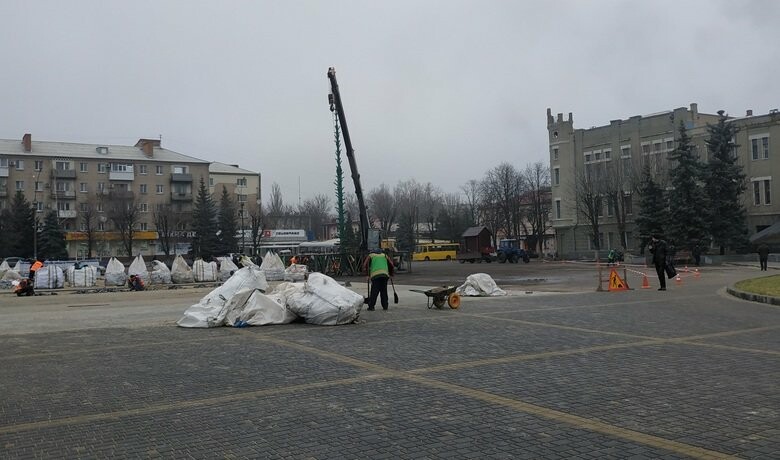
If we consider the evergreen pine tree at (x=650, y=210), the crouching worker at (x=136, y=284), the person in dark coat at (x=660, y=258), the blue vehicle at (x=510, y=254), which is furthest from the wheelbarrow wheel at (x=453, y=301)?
the blue vehicle at (x=510, y=254)

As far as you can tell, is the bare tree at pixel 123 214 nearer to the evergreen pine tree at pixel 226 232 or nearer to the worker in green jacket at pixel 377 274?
the evergreen pine tree at pixel 226 232

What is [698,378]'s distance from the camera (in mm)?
7566

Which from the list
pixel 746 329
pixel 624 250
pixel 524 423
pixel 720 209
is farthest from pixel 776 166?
pixel 524 423

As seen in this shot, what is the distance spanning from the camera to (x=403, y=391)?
23.5 ft

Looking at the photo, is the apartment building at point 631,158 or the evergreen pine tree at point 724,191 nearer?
the evergreen pine tree at point 724,191

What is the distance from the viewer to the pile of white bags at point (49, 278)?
33.2 metres

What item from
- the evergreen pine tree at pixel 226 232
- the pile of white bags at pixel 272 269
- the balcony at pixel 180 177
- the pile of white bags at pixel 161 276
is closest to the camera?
the pile of white bags at pixel 161 276

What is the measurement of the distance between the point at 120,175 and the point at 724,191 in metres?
74.7

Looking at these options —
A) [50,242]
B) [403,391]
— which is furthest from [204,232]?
[403,391]

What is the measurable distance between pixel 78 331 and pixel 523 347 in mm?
9446

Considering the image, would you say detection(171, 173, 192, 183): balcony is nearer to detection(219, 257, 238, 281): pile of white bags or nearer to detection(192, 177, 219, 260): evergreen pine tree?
detection(192, 177, 219, 260): evergreen pine tree

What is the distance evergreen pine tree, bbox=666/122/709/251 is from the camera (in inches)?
1949

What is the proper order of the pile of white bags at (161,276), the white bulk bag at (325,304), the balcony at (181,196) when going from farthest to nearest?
the balcony at (181,196)
the pile of white bags at (161,276)
the white bulk bag at (325,304)

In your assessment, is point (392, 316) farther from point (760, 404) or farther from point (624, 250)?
point (624, 250)
